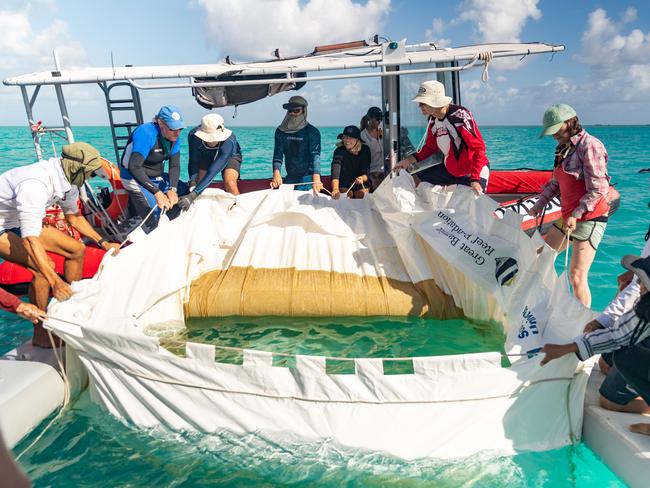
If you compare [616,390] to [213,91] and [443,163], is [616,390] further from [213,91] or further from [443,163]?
[213,91]

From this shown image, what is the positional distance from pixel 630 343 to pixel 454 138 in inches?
107

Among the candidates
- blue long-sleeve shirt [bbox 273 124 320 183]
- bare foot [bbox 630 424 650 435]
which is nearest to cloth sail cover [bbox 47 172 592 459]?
bare foot [bbox 630 424 650 435]

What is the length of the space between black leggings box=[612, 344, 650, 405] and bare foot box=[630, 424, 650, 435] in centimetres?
19

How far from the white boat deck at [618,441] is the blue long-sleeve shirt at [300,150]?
4088 mm

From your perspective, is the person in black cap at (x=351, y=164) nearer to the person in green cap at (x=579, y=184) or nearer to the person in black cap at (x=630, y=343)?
the person in green cap at (x=579, y=184)

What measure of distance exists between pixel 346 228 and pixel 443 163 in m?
1.16

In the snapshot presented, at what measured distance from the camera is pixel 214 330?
439 cm

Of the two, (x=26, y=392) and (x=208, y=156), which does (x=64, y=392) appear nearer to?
(x=26, y=392)

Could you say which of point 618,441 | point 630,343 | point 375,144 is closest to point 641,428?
point 618,441

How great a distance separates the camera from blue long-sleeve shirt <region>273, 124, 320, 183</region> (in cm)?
612

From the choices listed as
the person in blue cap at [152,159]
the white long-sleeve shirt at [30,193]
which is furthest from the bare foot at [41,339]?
the person in blue cap at [152,159]

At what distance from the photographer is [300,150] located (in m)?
6.25

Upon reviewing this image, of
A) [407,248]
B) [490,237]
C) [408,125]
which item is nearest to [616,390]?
[490,237]

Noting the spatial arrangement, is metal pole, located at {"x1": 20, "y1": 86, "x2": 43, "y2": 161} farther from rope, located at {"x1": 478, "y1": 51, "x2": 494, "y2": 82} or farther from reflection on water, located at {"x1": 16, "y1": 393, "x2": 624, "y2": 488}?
rope, located at {"x1": 478, "y1": 51, "x2": 494, "y2": 82}
